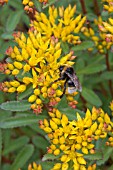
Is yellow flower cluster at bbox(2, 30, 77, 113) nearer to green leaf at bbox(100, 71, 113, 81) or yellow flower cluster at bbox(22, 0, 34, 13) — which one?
yellow flower cluster at bbox(22, 0, 34, 13)

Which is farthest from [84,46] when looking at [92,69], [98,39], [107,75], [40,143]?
[40,143]

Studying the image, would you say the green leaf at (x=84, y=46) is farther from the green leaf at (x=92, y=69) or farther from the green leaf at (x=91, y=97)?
the green leaf at (x=91, y=97)

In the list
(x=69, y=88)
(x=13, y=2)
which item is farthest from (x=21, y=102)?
(x=13, y=2)

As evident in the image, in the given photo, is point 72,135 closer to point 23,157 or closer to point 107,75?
point 23,157

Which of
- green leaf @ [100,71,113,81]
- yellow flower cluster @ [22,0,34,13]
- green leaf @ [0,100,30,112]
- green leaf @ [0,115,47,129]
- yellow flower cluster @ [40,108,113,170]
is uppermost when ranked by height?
yellow flower cluster @ [22,0,34,13]

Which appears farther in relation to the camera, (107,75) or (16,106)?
(107,75)

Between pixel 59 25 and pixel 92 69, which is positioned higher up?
pixel 59 25

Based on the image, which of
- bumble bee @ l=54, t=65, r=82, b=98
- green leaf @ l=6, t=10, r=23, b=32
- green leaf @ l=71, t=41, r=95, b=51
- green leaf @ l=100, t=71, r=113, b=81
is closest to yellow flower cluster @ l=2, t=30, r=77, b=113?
bumble bee @ l=54, t=65, r=82, b=98

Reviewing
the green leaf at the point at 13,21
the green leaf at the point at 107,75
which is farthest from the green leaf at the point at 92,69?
the green leaf at the point at 13,21
